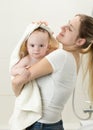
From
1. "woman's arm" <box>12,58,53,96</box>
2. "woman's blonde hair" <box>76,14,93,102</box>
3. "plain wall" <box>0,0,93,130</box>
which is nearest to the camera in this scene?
"woman's arm" <box>12,58,53,96</box>

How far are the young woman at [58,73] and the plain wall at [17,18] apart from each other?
0.94m

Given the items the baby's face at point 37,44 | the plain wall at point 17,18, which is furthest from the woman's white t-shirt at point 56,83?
the plain wall at point 17,18

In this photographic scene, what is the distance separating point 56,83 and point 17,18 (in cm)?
112

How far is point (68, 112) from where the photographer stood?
2322 millimetres

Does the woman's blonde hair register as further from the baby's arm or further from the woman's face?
the baby's arm

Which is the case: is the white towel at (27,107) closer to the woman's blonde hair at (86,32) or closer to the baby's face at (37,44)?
the baby's face at (37,44)

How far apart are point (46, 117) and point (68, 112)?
1.11 meters

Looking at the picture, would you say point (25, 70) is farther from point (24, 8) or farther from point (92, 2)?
point (92, 2)

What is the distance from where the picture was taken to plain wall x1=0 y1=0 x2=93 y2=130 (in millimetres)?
2197

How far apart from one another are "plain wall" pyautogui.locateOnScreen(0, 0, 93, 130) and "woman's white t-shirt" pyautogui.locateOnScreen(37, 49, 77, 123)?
1017 millimetres

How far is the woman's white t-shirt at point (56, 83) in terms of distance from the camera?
1.22 m

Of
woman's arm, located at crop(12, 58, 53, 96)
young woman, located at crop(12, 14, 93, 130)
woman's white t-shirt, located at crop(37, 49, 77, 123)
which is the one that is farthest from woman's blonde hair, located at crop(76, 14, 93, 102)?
woman's arm, located at crop(12, 58, 53, 96)

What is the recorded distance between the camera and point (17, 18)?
7.25 ft

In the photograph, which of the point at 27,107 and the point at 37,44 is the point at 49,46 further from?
the point at 27,107
